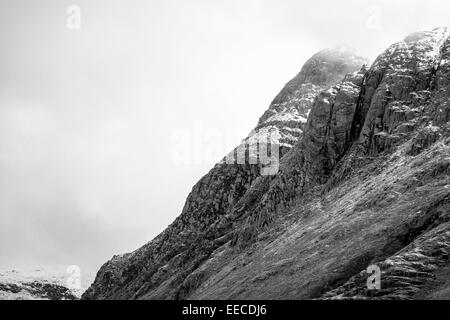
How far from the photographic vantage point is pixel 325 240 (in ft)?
358

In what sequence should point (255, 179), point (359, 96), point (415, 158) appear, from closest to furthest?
1. point (415, 158)
2. point (359, 96)
3. point (255, 179)

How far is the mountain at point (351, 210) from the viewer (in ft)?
292

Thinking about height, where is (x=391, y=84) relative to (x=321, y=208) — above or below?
above

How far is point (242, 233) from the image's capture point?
509ft

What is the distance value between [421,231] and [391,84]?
265ft

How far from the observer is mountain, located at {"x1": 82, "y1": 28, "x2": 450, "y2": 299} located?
8888cm

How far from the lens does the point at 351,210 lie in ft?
384

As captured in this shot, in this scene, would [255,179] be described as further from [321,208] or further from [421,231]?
[421,231]
